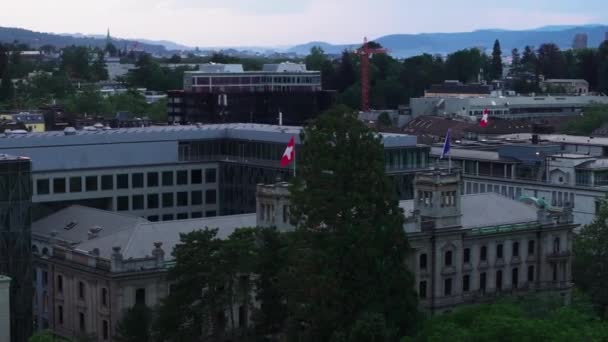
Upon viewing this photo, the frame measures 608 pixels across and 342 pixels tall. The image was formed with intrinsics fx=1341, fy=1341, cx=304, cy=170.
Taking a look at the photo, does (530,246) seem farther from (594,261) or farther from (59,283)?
(59,283)

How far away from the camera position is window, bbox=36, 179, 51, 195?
96688 mm

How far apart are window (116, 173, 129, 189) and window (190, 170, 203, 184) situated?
6298 millimetres

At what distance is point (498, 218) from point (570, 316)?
23448 millimetres

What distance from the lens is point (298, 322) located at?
227ft

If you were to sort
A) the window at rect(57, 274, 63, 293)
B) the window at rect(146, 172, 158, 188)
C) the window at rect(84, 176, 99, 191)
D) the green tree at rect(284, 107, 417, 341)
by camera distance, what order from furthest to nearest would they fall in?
the window at rect(146, 172, 158, 188) → the window at rect(84, 176, 99, 191) → the window at rect(57, 274, 63, 293) → the green tree at rect(284, 107, 417, 341)

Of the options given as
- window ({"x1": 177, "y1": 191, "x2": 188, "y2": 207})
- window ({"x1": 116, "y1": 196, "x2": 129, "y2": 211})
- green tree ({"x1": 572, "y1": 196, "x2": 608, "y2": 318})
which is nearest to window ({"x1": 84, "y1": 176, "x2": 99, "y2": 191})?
window ({"x1": 116, "y1": 196, "x2": 129, "y2": 211})

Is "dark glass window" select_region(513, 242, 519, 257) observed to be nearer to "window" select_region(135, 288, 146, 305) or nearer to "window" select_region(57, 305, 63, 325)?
"window" select_region(135, 288, 146, 305)

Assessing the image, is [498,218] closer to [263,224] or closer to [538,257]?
[538,257]

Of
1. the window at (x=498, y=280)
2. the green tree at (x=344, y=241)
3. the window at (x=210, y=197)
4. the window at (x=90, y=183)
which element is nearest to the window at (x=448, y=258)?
the window at (x=498, y=280)

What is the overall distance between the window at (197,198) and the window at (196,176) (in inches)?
32.0

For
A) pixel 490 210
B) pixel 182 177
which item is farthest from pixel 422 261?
pixel 182 177

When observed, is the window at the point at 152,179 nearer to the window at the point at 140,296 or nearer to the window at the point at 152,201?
the window at the point at 152,201

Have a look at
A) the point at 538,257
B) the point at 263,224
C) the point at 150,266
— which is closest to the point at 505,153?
the point at 538,257

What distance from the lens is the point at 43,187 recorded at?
9712 cm
